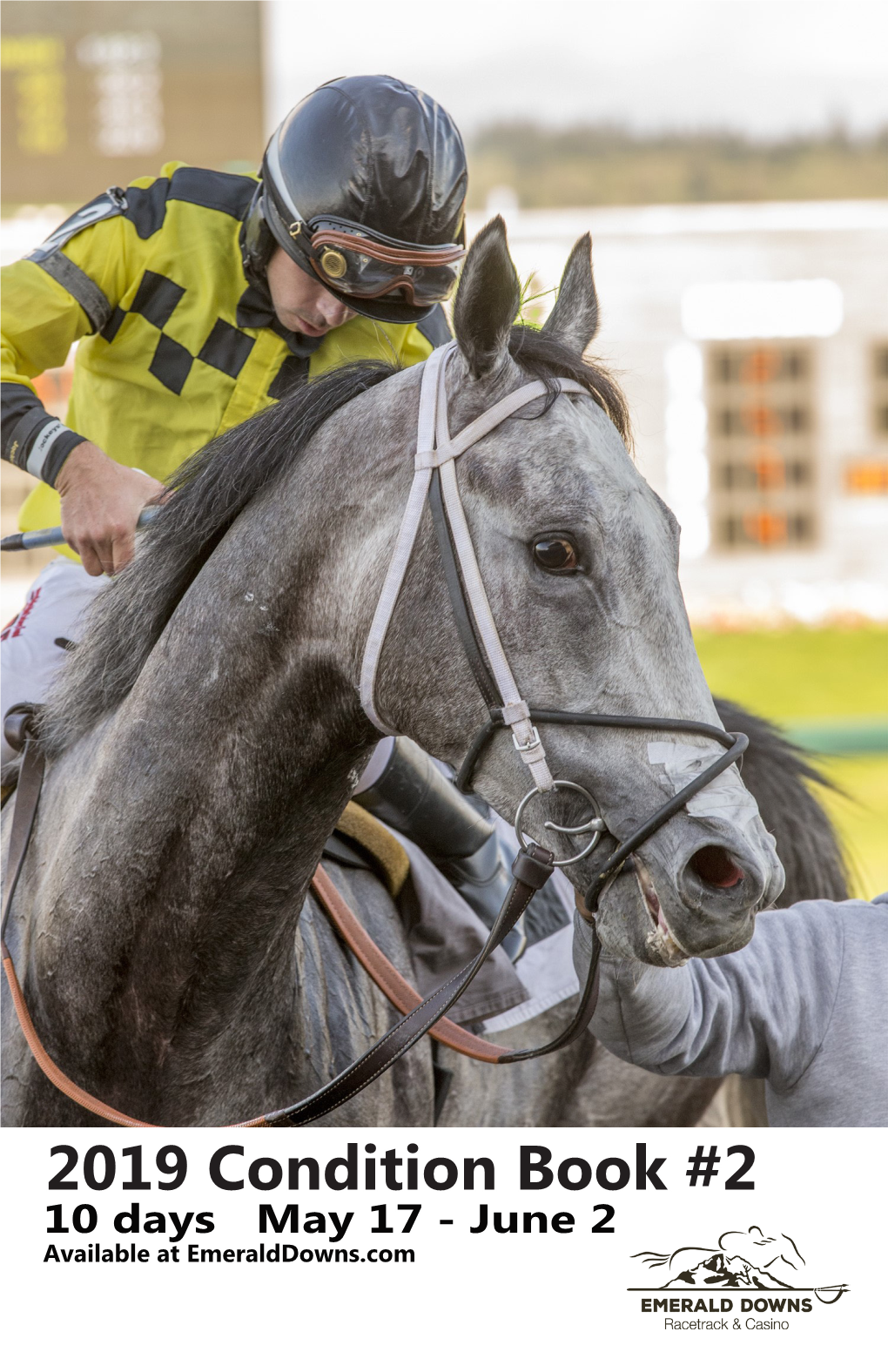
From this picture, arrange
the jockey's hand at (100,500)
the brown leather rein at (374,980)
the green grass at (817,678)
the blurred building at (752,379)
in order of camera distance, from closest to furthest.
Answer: the brown leather rein at (374,980) < the jockey's hand at (100,500) < the green grass at (817,678) < the blurred building at (752,379)

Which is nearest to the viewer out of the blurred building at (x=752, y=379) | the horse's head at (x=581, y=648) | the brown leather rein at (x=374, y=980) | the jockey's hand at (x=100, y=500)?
the horse's head at (x=581, y=648)

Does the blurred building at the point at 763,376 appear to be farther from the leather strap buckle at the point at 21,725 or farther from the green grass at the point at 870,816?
the leather strap buckle at the point at 21,725

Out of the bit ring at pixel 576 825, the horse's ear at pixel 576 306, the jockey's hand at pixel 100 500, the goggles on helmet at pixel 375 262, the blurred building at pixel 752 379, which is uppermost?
the blurred building at pixel 752 379

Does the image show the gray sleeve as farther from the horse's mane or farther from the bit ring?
the horse's mane

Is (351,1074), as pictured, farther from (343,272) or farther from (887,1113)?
(343,272)

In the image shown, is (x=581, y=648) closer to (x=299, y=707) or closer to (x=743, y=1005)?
(x=299, y=707)

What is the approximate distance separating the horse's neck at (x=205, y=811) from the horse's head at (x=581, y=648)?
0.49ft

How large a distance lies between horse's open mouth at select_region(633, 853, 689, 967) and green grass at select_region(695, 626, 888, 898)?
5748 mm

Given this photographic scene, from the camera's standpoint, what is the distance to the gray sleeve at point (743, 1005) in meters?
1.77

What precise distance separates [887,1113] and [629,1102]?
89 centimetres

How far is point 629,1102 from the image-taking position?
2701 millimetres

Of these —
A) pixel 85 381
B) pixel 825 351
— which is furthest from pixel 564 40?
pixel 85 381

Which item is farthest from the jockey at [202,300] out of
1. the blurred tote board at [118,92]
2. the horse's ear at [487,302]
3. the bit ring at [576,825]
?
the blurred tote board at [118,92]
